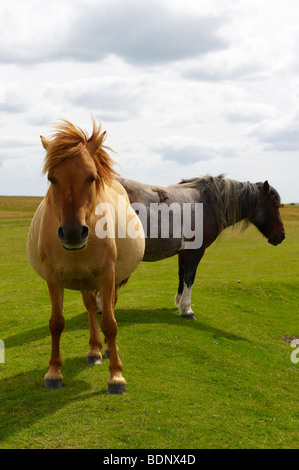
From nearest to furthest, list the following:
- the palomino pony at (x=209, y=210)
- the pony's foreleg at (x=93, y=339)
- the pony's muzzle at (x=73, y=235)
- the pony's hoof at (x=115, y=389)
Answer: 1. the pony's muzzle at (x=73, y=235)
2. the pony's hoof at (x=115, y=389)
3. the pony's foreleg at (x=93, y=339)
4. the palomino pony at (x=209, y=210)

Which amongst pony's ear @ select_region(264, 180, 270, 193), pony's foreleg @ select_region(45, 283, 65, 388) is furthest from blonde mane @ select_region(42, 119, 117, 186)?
pony's ear @ select_region(264, 180, 270, 193)

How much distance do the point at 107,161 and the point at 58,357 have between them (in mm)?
2723

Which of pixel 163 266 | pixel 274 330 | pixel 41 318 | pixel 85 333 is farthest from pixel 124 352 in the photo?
pixel 163 266

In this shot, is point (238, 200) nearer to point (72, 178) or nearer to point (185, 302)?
point (185, 302)

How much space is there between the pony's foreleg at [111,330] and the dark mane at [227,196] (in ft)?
→ 16.9

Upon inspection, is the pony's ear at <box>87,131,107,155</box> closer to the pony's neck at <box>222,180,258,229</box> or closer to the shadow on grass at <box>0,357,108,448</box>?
the shadow on grass at <box>0,357,108,448</box>

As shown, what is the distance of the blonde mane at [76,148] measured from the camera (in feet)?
16.0

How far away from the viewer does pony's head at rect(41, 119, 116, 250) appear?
4.67m

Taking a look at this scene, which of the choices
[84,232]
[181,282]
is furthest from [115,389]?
[181,282]

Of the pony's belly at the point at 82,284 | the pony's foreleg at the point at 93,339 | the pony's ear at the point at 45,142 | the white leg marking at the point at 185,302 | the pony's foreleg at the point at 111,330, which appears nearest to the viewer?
the pony's ear at the point at 45,142

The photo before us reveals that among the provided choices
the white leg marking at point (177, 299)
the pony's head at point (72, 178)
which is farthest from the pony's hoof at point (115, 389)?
the white leg marking at point (177, 299)

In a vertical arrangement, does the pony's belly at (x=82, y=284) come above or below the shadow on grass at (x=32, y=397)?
above

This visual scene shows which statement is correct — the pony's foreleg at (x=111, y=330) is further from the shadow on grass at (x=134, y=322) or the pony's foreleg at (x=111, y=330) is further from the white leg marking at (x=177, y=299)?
the white leg marking at (x=177, y=299)

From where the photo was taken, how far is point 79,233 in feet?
15.2
